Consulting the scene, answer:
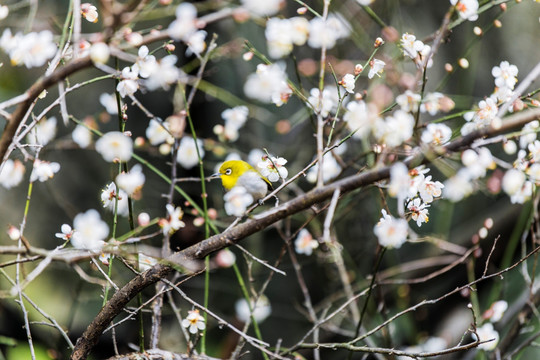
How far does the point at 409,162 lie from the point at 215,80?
1.92 meters

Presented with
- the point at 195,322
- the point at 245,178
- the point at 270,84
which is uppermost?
the point at 270,84

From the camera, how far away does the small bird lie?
1.61 metres

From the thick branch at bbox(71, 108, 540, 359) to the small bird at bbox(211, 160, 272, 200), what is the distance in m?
0.67

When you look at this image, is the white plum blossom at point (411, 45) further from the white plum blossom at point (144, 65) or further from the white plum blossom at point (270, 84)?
the white plum blossom at point (144, 65)

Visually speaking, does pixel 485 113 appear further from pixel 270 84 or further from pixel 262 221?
pixel 262 221

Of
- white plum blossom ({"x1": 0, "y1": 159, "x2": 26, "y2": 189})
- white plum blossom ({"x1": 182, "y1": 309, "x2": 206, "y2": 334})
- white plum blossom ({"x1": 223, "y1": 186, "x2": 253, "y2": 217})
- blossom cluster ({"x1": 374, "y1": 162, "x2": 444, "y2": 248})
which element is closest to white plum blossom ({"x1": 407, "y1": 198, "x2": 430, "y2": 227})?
blossom cluster ({"x1": 374, "y1": 162, "x2": 444, "y2": 248})

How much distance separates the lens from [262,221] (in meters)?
0.84

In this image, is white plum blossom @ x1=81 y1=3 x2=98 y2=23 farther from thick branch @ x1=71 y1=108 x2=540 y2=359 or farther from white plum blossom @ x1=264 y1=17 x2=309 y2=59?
thick branch @ x1=71 y1=108 x2=540 y2=359

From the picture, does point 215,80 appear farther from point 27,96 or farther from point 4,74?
point 27,96

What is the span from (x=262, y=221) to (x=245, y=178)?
2.59 ft

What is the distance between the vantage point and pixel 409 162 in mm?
854

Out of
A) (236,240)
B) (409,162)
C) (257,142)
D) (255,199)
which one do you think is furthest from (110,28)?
(257,142)

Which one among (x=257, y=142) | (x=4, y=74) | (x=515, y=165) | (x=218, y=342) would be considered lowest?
(x=218, y=342)

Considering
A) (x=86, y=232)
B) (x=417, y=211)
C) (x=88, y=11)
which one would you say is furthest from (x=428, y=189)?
(x=88, y=11)
